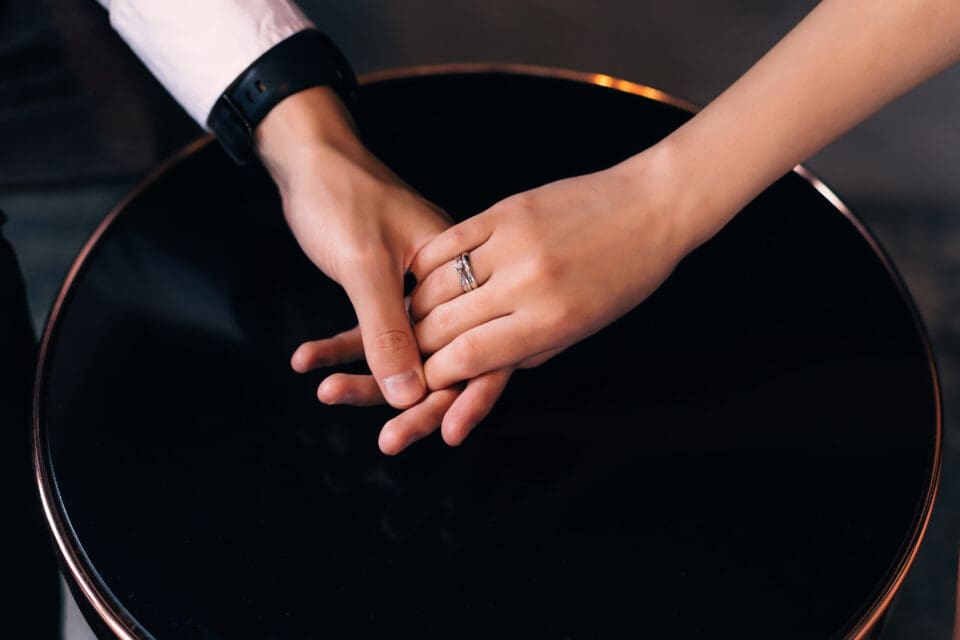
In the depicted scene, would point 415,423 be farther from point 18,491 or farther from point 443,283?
point 18,491

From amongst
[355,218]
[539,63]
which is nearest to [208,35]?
[355,218]

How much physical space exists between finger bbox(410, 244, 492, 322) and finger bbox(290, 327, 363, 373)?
1.7 inches

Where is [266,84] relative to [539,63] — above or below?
above

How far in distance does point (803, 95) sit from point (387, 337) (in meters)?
0.30

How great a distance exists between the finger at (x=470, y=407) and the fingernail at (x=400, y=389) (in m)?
0.03

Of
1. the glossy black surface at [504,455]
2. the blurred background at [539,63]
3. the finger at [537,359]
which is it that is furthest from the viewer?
the blurred background at [539,63]

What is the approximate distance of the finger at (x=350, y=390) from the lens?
52cm

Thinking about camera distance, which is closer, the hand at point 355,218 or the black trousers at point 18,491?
the hand at point 355,218

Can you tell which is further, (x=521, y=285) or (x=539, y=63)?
(x=539, y=63)

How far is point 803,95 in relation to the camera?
554 millimetres

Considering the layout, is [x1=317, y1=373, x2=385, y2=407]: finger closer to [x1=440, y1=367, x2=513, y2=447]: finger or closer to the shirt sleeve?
[x1=440, y1=367, x2=513, y2=447]: finger

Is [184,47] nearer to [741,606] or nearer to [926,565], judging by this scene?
[741,606]

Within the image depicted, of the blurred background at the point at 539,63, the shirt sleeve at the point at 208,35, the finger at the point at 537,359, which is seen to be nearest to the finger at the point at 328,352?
the finger at the point at 537,359

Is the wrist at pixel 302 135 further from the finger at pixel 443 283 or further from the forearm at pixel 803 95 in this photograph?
the forearm at pixel 803 95
